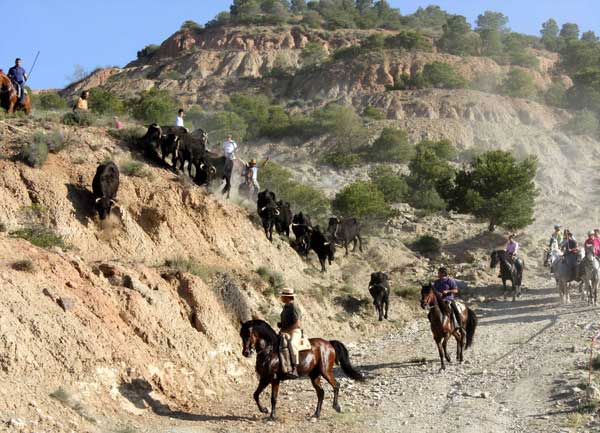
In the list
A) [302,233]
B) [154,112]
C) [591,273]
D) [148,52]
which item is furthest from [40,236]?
[148,52]

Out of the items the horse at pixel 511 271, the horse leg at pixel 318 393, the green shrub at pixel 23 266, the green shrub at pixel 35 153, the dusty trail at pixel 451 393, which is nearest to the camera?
the dusty trail at pixel 451 393

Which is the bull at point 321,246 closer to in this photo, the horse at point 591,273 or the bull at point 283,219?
the bull at point 283,219

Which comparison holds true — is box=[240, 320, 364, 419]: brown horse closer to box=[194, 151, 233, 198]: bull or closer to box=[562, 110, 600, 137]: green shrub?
box=[194, 151, 233, 198]: bull

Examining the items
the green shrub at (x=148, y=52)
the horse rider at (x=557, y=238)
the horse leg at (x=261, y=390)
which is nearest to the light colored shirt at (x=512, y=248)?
the horse rider at (x=557, y=238)

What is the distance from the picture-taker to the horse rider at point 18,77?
23.6 metres

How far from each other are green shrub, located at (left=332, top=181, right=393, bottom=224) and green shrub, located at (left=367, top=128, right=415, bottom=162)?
60.6ft

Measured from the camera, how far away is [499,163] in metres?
44.3

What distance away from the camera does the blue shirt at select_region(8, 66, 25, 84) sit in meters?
23.6

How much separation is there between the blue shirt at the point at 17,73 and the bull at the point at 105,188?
5955mm

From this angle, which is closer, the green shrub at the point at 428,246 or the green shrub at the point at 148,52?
the green shrub at the point at 428,246

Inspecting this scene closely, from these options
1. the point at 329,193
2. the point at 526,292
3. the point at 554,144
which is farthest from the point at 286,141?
the point at 526,292

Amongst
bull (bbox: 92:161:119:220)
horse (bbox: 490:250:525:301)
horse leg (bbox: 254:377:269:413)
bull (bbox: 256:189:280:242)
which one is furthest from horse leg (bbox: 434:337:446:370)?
horse (bbox: 490:250:525:301)

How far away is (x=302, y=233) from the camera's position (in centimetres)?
2747

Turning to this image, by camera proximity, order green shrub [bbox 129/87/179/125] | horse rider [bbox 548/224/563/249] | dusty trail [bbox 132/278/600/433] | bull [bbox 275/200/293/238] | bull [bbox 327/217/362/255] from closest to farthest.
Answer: dusty trail [bbox 132/278/600/433], bull [bbox 275/200/293/238], horse rider [bbox 548/224/563/249], bull [bbox 327/217/362/255], green shrub [bbox 129/87/179/125]
